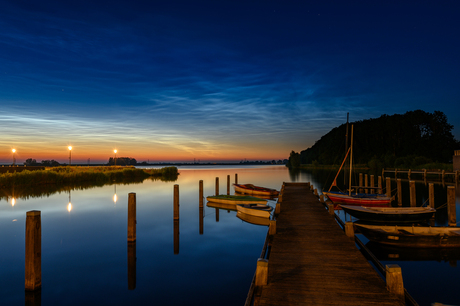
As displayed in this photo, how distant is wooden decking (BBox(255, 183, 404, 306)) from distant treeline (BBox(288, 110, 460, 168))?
71.6m

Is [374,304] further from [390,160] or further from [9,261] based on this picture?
[390,160]

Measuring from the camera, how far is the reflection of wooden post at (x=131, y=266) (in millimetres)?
9938

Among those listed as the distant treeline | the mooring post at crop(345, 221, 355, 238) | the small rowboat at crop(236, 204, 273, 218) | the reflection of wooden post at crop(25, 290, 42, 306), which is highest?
the distant treeline

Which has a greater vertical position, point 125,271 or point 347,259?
point 347,259

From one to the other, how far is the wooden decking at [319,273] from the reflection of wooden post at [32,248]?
249 inches

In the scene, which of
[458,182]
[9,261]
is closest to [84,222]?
[9,261]

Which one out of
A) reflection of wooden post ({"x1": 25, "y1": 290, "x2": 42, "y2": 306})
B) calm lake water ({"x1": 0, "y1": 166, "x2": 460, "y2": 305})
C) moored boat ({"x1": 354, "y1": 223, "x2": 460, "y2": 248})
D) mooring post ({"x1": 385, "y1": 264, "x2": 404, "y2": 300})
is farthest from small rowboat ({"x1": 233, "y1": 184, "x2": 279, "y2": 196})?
reflection of wooden post ({"x1": 25, "y1": 290, "x2": 42, "y2": 306})

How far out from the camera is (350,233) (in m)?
10.6

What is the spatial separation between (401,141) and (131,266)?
384 ft

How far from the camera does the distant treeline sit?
86000 millimetres

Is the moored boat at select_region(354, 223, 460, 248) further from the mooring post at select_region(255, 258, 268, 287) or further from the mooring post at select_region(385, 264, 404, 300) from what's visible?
the mooring post at select_region(255, 258, 268, 287)

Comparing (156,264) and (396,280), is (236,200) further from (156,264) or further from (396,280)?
(396,280)

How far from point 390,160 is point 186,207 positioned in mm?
72044

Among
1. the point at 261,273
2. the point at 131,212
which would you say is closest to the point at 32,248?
the point at 131,212
